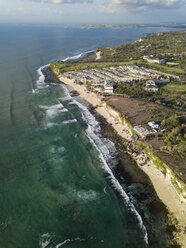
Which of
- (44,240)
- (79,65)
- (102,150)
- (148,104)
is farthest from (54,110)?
(79,65)

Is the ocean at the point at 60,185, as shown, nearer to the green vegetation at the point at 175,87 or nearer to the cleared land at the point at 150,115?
the cleared land at the point at 150,115

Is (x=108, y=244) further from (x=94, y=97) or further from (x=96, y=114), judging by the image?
(x=94, y=97)

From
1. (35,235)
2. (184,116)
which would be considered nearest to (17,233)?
(35,235)

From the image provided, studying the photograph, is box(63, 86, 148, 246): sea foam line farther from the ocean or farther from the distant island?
the distant island

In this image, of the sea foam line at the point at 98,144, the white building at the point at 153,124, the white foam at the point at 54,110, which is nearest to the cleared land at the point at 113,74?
the sea foam line at the point at 98,144

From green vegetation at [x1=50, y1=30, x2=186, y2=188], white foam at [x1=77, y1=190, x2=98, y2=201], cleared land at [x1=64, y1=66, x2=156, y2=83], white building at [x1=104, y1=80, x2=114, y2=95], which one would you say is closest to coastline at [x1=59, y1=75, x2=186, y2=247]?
green vegetation at [x1=50, y1=30, x2=186, y2=188]

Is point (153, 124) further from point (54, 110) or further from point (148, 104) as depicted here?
point (54, 110)

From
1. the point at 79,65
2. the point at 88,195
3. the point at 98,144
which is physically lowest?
the point at 88,195
